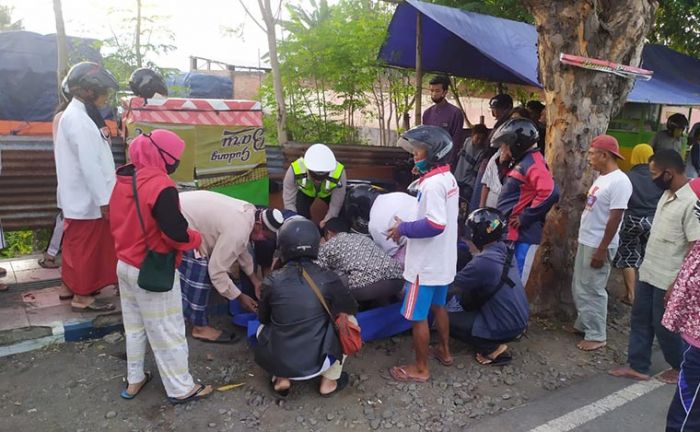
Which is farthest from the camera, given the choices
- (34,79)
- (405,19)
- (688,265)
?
(34,79)

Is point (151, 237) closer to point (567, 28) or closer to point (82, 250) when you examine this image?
point (82, 250)

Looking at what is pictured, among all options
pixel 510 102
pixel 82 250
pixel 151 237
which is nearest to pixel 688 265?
pixel 151 237

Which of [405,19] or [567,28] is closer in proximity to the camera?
[567,28]

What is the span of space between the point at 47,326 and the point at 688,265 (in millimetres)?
4463

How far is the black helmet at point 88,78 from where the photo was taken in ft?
13.0

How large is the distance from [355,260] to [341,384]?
92 cm

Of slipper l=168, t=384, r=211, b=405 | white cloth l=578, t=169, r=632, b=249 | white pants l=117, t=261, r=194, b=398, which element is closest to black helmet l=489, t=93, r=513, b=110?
white cloth l=578, t=169, r=632, b=249

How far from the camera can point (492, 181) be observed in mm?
5496

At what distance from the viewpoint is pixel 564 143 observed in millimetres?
4977

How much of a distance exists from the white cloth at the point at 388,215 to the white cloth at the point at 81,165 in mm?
2097

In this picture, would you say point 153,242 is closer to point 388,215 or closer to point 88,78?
point 88,78

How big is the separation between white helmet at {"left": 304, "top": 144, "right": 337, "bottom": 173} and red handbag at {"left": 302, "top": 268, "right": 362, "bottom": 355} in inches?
65.0

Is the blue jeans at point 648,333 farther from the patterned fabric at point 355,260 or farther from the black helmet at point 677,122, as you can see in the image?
the black helmet at point 677,122

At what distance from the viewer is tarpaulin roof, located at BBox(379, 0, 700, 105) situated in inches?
251
